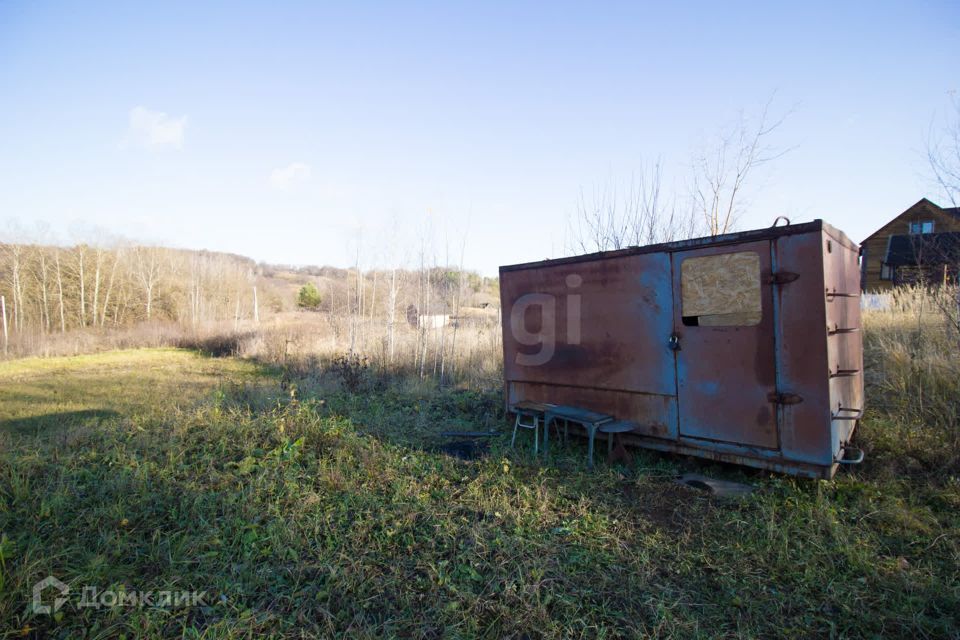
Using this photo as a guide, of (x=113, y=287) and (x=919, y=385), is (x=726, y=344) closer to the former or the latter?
(x=919, y=385)

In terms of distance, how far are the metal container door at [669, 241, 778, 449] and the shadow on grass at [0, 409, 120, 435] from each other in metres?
6.88

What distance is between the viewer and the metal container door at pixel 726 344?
145 inches

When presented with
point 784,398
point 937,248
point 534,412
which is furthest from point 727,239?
point 937,248

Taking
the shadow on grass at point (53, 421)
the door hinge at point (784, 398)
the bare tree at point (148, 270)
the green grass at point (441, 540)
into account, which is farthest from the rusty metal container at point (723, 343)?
the bare tree at point (148, 270)

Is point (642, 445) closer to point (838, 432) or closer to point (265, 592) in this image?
point (838, 432)

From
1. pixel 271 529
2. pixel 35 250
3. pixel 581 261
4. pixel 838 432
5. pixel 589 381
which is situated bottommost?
pixel 271 529

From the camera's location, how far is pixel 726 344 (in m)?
3.89

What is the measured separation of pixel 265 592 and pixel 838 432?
459cm

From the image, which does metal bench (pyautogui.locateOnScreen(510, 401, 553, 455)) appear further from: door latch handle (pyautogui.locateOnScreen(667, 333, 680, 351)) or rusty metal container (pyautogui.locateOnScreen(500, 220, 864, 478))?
door latch handle (pyautogui.locateOnScreen(667, 333, 680, 351))

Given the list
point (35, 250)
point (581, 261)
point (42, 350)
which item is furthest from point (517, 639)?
point (35, 250)

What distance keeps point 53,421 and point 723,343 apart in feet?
28.8

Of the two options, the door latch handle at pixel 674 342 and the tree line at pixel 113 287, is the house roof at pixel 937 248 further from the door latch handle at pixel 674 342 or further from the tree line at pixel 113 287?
the tree line at pixel 113 287

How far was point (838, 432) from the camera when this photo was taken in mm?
3750

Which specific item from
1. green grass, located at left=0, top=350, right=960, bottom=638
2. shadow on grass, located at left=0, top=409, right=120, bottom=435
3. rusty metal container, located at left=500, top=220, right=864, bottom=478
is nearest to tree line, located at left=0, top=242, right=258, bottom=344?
shadow on grass, located at left=0, top=409, right=120, bottom=435
